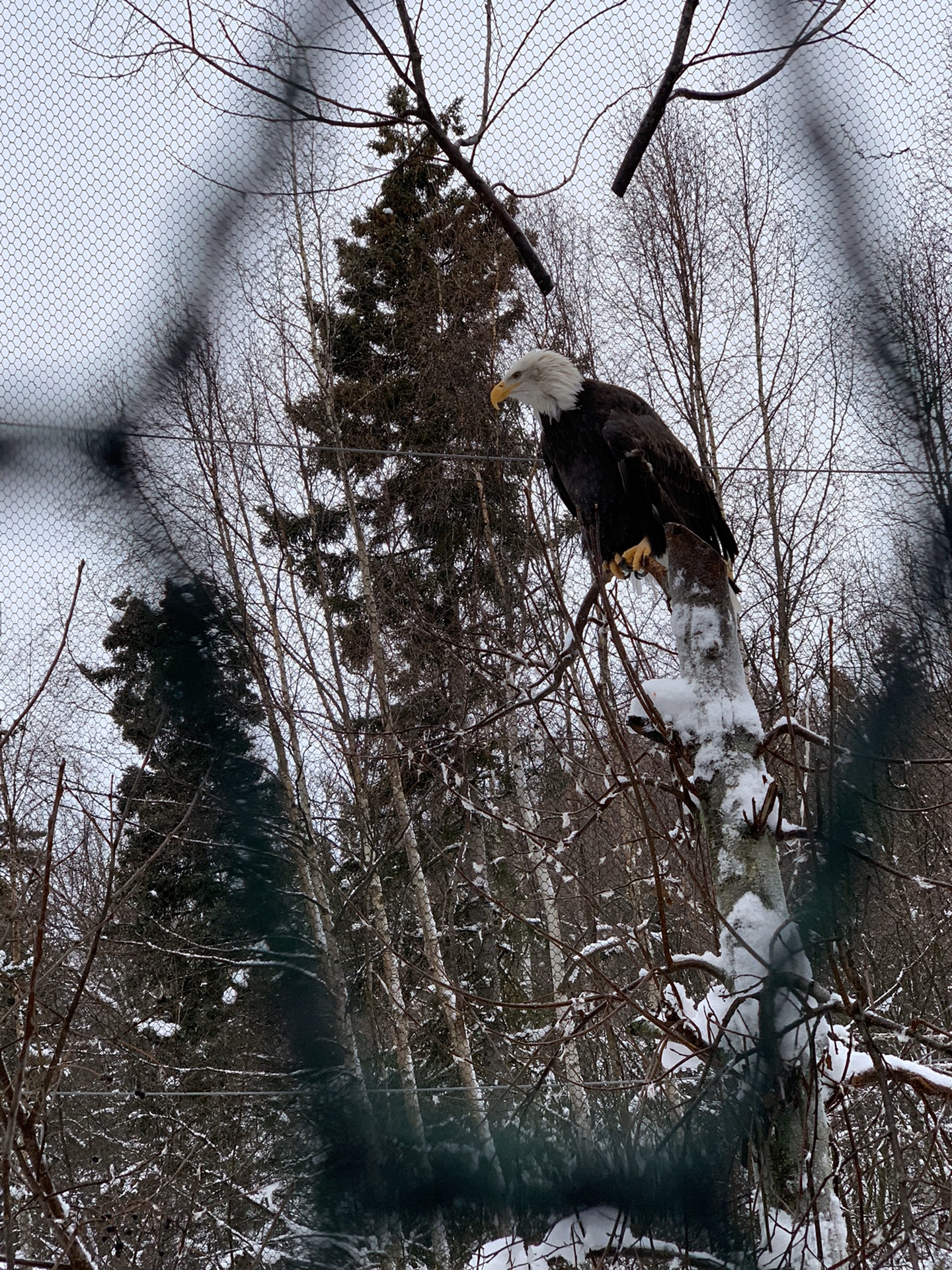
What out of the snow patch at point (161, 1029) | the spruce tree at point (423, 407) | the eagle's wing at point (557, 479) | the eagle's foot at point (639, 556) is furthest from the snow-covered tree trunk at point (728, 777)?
the snow patch at point (161, 1029)

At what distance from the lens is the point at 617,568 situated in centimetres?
166

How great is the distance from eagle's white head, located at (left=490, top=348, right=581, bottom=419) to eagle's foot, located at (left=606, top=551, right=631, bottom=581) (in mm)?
295

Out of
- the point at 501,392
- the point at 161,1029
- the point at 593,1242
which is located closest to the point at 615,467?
the point at 501,392

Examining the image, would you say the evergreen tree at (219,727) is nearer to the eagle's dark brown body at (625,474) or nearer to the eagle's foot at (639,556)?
the eagle's dark brown body at (625,474)

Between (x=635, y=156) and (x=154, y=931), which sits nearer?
(x=635, y=156)

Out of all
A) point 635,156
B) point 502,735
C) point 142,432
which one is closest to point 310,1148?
point 142,432

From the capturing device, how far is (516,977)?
20.3ft

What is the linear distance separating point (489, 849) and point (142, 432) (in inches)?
264

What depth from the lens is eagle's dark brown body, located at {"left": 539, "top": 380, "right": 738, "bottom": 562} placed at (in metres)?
1.45

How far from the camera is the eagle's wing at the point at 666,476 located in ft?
4.68

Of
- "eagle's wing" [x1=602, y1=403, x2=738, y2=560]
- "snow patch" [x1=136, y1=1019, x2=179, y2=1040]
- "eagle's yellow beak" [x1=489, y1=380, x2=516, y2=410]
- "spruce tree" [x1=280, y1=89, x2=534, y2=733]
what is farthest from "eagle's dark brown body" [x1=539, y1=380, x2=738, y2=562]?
"snow patch" [x1=136, y1=1019, x2=179, y2=1040]

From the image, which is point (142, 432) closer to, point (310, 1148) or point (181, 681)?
point (181, 681)

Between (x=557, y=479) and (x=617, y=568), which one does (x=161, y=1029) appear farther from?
(x=617, y=568)

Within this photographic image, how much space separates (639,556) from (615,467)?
15cm
